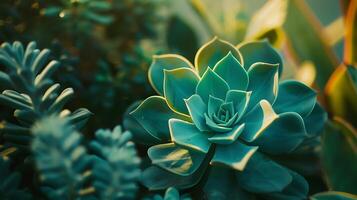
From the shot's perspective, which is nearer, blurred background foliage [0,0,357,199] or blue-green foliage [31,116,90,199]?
blue-green foliage [31,116,90,199]

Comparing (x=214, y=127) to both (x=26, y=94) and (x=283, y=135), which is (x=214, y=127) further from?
(x=26, y=94)

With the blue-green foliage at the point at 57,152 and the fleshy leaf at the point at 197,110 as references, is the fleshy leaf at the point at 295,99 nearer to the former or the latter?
the fleshy leaf at the point at 197,110

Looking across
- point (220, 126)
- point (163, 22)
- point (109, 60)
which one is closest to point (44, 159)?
point (220, 126)

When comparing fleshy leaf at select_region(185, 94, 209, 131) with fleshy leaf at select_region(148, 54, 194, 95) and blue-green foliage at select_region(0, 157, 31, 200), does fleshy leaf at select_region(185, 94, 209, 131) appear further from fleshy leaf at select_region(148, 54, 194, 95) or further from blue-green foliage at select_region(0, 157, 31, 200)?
blue-green foliage at select_region(0, 157, 31, 200)

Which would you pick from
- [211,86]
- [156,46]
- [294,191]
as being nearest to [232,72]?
[211,86]

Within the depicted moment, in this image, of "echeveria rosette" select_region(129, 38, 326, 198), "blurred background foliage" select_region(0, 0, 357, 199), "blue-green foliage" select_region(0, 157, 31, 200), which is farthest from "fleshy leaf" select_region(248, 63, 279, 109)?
"blue-green foliage" select_region(0, 157, 31, 200)

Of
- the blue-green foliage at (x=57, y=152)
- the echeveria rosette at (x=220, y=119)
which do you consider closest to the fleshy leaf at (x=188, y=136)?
the echeveria rosette at (x=220, y=119)
